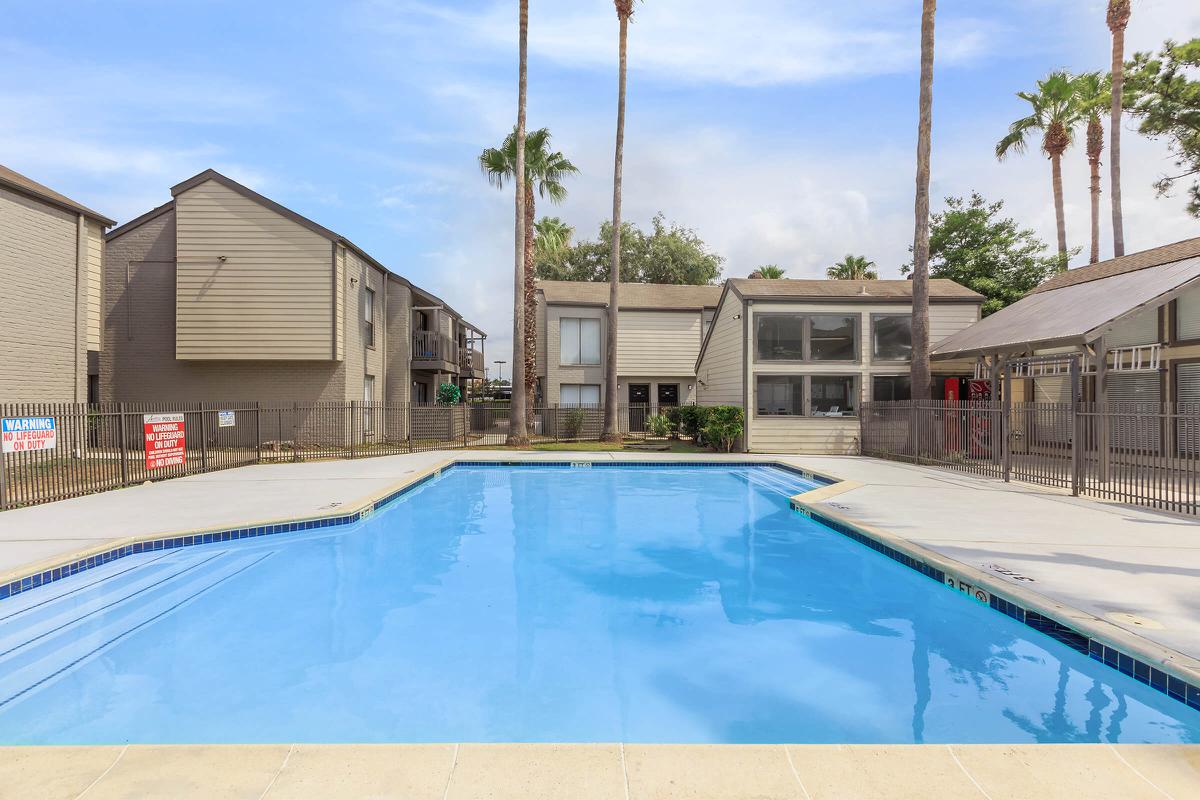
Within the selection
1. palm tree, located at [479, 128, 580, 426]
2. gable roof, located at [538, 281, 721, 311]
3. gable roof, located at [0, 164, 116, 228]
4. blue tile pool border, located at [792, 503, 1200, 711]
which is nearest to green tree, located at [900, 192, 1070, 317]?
gable roof, located at [538, 281, 721, 311]

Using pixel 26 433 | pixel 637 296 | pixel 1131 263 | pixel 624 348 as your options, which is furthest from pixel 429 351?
pixel 1131 263

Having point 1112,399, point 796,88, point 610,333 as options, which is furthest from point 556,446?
point 1112,399

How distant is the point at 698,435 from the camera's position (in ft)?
69.5

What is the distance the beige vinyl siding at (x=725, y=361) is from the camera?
19359 mm

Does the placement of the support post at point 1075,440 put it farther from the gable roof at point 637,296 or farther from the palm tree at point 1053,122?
the palm tree at point 1053,122

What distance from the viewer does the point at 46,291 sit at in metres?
15.2

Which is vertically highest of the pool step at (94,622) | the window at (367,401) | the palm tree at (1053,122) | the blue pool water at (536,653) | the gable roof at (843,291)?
the palm tree at (1053,122)

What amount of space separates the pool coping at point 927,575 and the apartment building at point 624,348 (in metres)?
15.4

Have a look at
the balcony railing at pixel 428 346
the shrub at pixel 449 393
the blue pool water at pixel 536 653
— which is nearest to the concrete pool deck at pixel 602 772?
the blue pool water at pixel 536 653

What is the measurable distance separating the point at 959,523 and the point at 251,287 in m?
20.0

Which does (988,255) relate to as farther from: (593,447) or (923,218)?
(593,447)

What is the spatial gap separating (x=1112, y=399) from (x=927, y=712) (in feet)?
60.6

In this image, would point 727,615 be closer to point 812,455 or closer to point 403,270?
point 812,455

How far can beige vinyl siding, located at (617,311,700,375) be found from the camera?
1070 inches
